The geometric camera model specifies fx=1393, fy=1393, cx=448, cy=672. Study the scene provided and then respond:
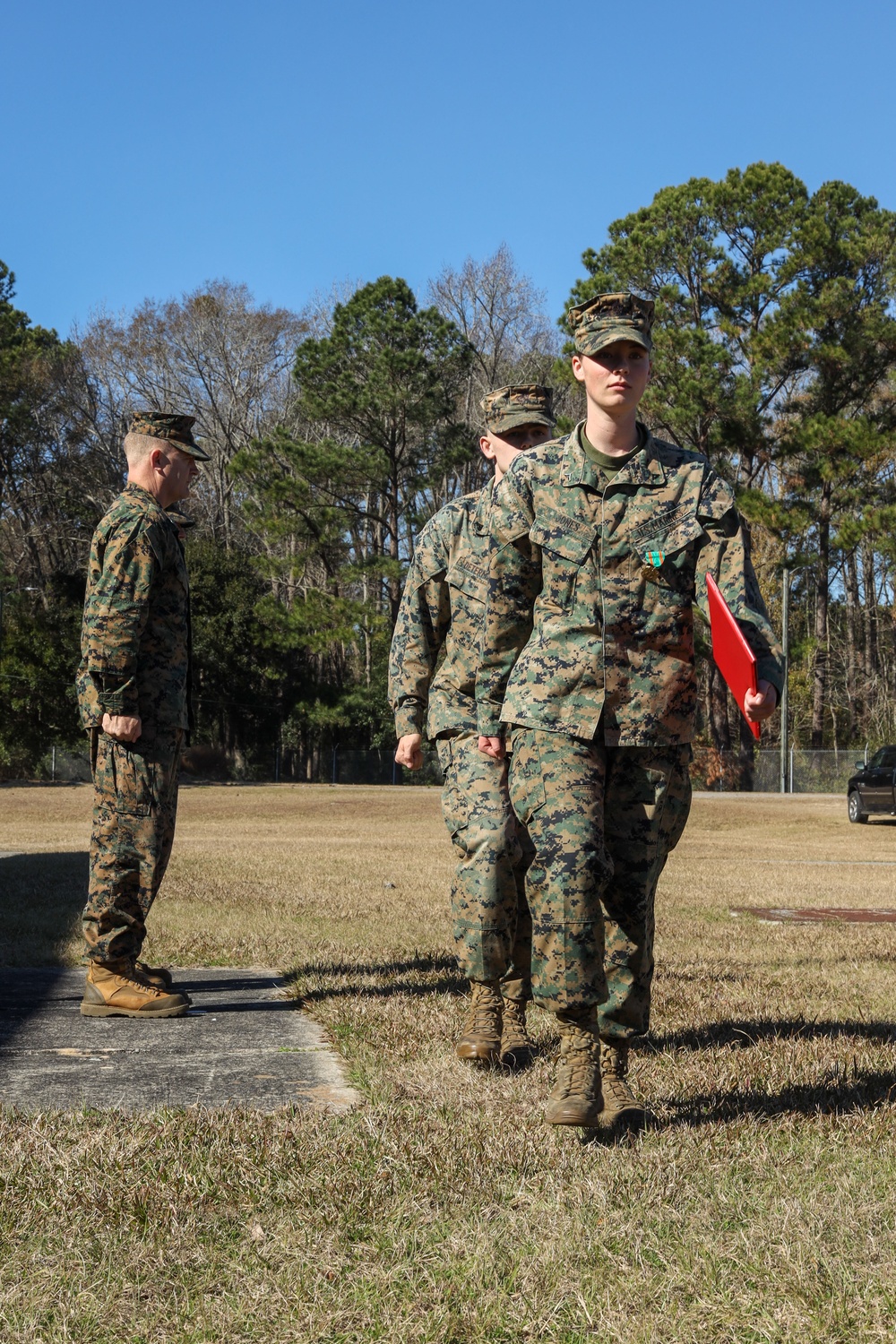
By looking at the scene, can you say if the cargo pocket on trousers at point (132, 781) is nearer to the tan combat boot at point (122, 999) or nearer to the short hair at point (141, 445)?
the tan combat boot at point (122, 999)

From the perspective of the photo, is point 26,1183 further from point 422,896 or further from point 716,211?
point 716,211

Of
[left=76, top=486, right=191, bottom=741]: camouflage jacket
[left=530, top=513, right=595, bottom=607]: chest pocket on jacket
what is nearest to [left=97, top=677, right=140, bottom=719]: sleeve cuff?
[left=76, top=486, right=191, bottom=741]: camouflage jacket

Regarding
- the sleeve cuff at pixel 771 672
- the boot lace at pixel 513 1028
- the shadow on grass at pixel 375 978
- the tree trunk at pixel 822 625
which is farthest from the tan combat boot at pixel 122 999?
the tree trunk at pixel 822 625

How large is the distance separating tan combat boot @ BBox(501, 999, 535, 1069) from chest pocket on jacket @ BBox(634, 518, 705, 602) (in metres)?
1.66

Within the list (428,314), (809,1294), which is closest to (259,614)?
(428,314)

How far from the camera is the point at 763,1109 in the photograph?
3752 millimetres

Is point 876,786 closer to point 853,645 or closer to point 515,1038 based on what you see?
point 515,1038

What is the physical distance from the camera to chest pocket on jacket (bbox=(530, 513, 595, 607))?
12.0 feet

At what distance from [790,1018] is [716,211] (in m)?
38.4

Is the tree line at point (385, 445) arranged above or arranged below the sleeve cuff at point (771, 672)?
above

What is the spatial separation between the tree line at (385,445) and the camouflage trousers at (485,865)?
34.8 metres

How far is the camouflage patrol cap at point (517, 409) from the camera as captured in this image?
199 inches

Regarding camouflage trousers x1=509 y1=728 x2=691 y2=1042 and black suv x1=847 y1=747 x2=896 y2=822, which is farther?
black suv x1=847 y1=747 x2=896 y2=822

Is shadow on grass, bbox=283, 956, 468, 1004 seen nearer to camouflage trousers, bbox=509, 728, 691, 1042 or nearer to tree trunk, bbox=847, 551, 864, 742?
camouflage trousers, bbox=509, 728, 691, 1042
